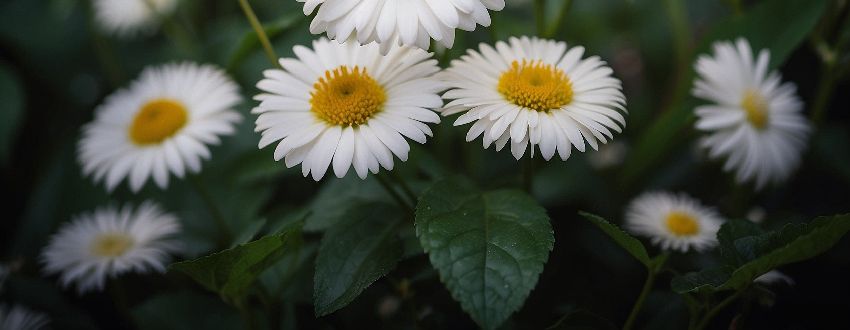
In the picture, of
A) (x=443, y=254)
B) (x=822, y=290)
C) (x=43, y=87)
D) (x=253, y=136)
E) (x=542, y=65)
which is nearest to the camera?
(x=443, y=254)

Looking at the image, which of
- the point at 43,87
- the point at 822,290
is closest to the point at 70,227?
the point at 43,87

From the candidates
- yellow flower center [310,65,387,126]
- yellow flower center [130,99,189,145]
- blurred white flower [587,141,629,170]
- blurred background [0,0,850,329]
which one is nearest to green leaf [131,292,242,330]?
blurred background [0,0,850,329]

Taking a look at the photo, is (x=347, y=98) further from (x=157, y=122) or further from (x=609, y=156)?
(x=609, y=156)

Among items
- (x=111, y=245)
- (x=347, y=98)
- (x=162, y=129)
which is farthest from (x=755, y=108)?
(x=111, y=245)

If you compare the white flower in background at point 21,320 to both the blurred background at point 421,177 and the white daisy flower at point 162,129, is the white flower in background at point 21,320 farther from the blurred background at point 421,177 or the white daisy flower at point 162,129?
the white daisy flower at point 162,129

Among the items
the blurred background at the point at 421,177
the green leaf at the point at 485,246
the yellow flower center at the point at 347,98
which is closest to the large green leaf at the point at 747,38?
the blurred background at the point at 421,177

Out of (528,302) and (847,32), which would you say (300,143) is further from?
(847,32)

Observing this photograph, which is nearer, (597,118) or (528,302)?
(597,118)
